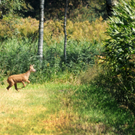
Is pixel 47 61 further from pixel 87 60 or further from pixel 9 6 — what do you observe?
pixel 9 6

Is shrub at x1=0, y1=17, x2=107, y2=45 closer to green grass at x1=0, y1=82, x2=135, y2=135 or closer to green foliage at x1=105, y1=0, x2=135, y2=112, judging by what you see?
green grass at x1=0, y1=82, x2=135, y2=135

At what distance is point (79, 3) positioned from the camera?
3012 centimetres

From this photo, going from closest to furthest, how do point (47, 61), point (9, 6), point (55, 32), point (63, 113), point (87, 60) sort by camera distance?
point (63, 113)
point (47, 61)
point (87, 60)
point (9, 6)
point (55, 32)

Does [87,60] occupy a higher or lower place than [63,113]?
higher

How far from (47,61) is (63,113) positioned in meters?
5.88

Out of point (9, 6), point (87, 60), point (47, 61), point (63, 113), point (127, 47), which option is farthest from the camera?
point (9, 6)

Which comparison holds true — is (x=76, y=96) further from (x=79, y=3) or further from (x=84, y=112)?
(x=79, y=3)

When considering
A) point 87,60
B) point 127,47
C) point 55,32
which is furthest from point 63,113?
point 55,32

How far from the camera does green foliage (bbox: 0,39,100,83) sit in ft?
38.7

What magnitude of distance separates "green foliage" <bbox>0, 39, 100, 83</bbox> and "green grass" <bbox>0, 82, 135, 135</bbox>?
2629mm

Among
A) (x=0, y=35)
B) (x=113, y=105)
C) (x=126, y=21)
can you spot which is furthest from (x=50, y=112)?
(x=0, y=35)

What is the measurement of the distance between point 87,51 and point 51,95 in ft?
16.5

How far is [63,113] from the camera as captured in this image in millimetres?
6660

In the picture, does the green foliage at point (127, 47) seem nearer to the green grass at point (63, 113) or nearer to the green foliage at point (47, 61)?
the green grass at point (63, 113)
